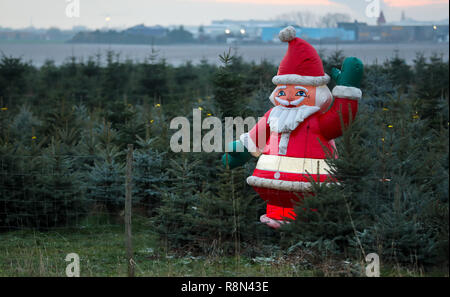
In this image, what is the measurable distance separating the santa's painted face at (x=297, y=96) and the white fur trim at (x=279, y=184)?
1.00 m

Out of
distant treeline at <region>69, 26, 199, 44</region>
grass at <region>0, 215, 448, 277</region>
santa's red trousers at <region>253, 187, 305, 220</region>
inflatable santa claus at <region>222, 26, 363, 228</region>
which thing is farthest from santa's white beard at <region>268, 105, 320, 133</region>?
distant treeline at <region>69, 26, 199, 44</region>

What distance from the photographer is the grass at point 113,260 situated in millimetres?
6348

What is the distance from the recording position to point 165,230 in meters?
7.73

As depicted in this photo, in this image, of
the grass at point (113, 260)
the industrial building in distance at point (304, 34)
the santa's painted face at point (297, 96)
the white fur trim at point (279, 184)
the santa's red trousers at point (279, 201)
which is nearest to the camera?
the grass at point (113, 260)

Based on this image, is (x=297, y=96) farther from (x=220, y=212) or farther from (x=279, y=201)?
(x=220, y=212)

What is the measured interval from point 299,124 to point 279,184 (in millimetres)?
797

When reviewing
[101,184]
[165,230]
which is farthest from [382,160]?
[101,184]

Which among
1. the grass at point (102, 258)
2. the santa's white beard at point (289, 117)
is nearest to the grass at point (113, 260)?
the grass at point (102, 258)

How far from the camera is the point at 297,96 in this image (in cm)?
752

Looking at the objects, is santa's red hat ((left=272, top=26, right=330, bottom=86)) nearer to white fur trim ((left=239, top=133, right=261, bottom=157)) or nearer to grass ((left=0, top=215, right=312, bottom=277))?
white fur trim ((left=239, top=133, right=261, bottom=157))

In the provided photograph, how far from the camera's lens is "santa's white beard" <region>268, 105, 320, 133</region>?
738 centimetres

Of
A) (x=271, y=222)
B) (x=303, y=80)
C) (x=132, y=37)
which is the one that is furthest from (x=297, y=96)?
(x=132, y=37)

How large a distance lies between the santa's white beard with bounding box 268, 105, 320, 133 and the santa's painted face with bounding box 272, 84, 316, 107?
65 millimetres

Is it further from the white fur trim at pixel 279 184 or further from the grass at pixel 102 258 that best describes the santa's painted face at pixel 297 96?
the grass at pixel 102 258
